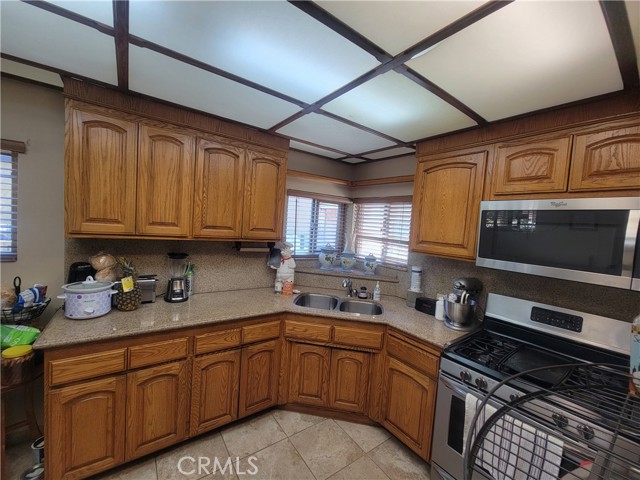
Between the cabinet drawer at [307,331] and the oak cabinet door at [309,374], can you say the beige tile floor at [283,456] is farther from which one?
Result: the cabinet drawer at [307,331]

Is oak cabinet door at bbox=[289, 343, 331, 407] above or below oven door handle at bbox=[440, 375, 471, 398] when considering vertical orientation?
below

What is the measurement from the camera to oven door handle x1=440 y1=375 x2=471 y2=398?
58.8 inches

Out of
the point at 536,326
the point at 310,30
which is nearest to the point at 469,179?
the point at 536,326

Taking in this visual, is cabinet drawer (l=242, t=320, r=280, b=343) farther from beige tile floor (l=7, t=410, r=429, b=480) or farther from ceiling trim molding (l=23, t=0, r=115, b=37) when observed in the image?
ceiling trim molding (l=23, t=0, r=115, b=37)

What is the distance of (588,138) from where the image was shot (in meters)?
1.43

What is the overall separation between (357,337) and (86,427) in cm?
166

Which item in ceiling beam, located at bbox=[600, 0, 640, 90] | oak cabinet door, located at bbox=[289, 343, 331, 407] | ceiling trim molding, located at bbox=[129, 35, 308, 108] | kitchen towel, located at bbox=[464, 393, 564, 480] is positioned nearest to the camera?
kitchen towel, located at bbox=[464, 393, 564, 480]

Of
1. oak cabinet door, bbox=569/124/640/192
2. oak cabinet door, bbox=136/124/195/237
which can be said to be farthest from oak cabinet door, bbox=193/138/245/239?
oak cabinet door, bbox=569/124/640/192

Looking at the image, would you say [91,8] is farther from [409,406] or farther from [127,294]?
[409,406]

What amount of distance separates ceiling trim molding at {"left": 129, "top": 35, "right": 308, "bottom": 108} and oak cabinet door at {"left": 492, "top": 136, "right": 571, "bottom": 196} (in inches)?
51.8

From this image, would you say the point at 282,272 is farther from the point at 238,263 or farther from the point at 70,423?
the point at 70,423

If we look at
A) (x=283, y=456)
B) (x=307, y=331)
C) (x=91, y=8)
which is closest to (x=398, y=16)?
(x=91, y=8)

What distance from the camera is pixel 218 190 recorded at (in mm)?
2076

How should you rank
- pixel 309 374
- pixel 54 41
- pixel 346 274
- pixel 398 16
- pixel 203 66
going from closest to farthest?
1. pixel 398 16
2. pixel 54 41
3. pixel 203 66
4. pixel 309 374
5. pixel 346 274
